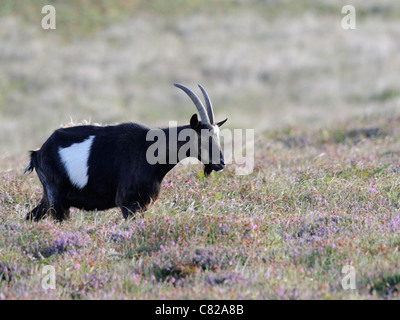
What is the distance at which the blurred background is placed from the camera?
26359mm

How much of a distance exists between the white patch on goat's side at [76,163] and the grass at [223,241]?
0.56m

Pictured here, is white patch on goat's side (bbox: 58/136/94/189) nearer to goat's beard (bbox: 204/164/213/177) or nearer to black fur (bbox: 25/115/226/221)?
black fur (bbox: 25/115/226/221)

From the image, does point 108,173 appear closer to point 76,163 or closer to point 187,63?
point 76,163

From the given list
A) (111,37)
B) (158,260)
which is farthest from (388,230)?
(111,37)

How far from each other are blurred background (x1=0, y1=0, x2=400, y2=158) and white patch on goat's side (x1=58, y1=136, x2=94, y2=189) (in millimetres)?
13111

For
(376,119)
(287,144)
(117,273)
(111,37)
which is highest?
(111,37)

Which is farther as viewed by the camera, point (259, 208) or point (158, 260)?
point (259, 208)

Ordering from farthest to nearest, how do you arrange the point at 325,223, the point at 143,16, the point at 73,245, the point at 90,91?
the point at 143,16
the point at 90,91
the point at 325,223
the point at 73,245

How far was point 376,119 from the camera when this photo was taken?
18.2m

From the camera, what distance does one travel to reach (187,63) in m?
32.3

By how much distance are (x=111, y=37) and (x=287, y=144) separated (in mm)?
21759

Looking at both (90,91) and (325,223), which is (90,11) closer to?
(90,91)

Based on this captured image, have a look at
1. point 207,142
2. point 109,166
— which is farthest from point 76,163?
point 207,142

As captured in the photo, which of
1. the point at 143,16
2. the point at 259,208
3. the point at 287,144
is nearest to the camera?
the point at 259,208
